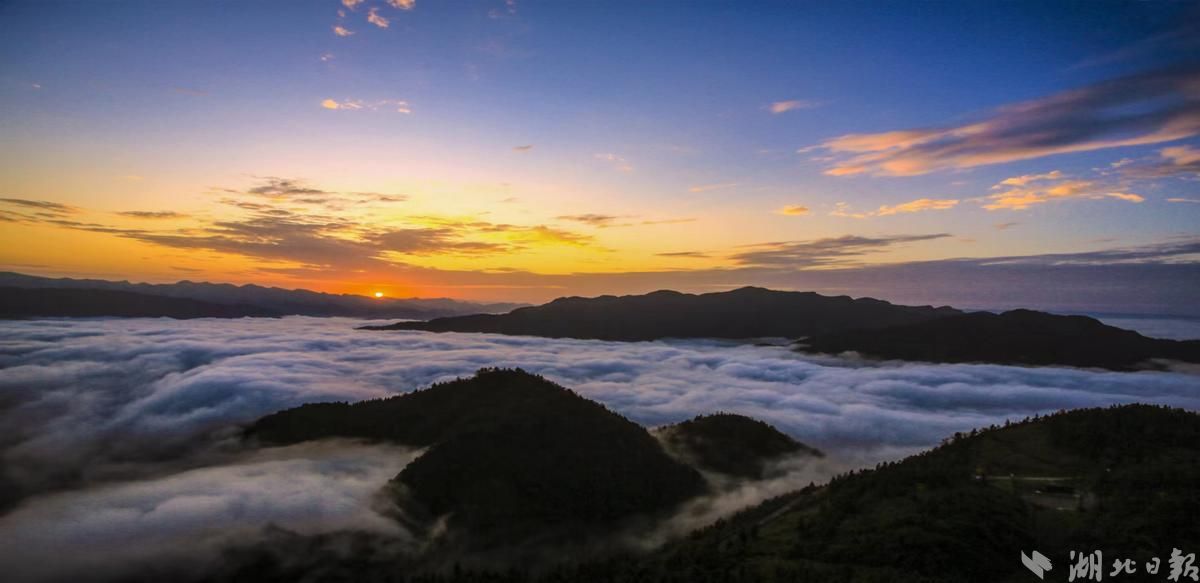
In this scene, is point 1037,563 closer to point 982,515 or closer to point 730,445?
point 982,515

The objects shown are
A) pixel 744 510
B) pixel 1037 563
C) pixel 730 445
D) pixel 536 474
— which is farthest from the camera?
pixel 730 445

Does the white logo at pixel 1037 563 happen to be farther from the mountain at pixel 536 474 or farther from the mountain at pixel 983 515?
the mountain at pixel 536 474

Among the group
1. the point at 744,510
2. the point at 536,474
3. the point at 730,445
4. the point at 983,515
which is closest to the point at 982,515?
the point at 983,515

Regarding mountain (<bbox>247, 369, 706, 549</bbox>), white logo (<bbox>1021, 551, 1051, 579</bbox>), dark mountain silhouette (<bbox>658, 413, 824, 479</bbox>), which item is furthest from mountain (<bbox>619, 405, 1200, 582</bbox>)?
dark mountain silhouette (<bbox>658, 413, 824, 479</bbox>)

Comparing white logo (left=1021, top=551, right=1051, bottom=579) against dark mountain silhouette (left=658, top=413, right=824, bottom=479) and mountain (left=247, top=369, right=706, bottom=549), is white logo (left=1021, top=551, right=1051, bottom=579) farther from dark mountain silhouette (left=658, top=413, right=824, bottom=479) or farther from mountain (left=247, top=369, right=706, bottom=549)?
dark mountain silhouette (left=658, top=413, right=824, bottom=479)

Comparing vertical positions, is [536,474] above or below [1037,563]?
below

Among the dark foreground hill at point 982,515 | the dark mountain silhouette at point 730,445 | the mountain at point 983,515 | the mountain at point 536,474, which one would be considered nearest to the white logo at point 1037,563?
the dark foreground hill at point 982,515
